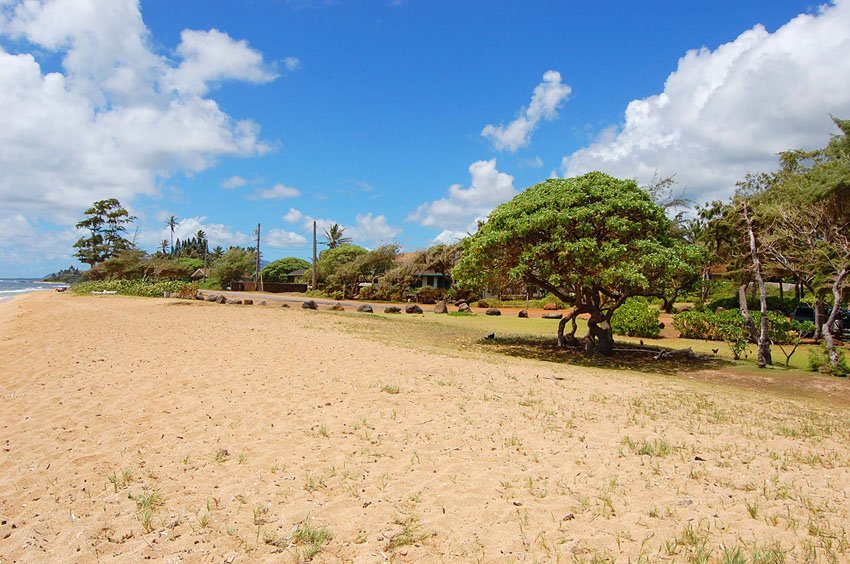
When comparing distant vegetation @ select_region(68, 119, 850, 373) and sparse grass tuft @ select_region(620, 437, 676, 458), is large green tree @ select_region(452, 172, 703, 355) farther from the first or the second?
sparse grass tuft @ select_region(620, 437, 676, 458)

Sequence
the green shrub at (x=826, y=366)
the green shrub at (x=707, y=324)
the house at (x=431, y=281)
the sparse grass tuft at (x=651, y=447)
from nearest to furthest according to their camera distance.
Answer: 1. the sparse grass tuft at (x=651, y=447)
2. the green shrub at (x=826, y=366)
3. the green shrub at (x=707, y=324)
4. the house at (x=431, y=281)

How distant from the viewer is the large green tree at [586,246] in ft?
41.0

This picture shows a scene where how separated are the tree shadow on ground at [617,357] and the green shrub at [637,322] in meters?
3.24

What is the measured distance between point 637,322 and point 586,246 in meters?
8.25

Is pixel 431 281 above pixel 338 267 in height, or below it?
below

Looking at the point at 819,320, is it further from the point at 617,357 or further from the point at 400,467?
the point at 400,467

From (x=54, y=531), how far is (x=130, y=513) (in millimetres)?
490

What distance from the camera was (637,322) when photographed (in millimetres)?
19125

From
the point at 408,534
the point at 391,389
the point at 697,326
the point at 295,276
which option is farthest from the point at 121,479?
the point at 295,276

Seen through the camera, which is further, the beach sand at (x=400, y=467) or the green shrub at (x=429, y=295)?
the green shrub at (x=429, y=295)

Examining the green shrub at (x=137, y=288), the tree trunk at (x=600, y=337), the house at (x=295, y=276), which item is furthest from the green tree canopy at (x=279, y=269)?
the tree trunk at (x=600, y=337)

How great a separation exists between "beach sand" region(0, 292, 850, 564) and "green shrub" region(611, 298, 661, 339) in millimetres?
9884

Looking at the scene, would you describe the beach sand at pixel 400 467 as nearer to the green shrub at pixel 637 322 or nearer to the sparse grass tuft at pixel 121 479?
the sparse grass tuft at pixel 121 479

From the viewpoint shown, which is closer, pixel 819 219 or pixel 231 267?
pixel 819 219
